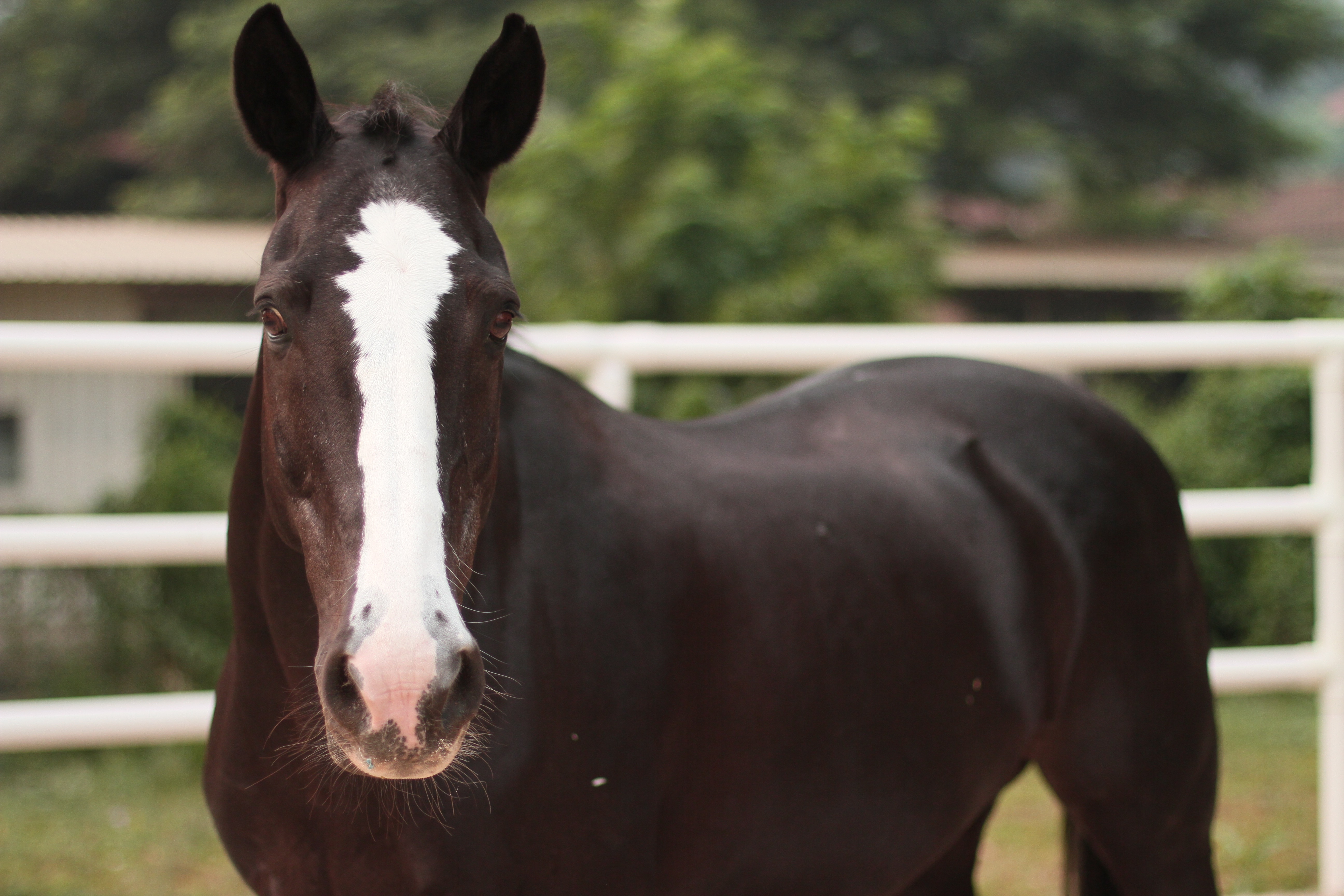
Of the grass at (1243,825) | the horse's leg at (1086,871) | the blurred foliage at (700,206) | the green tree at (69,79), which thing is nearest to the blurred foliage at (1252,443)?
the grass at (1243,825)

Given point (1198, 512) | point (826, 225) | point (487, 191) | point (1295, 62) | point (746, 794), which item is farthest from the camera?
point (1295, 62)

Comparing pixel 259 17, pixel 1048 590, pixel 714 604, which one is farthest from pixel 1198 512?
pixel 259 17

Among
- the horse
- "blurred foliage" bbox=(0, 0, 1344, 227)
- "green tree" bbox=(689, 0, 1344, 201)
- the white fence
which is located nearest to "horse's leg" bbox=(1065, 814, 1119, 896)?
the horse

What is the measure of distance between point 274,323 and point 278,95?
33 cm

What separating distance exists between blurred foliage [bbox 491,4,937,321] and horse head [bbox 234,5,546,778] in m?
5.18

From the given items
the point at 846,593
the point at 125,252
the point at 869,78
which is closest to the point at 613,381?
the point at 846,593

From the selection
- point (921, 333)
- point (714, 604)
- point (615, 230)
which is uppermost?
point (615, 230)

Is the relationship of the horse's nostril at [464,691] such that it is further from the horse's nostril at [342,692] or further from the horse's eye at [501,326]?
the horse's eye at [501,326]

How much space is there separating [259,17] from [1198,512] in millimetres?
2542

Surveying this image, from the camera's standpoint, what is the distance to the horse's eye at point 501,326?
1.42 metres

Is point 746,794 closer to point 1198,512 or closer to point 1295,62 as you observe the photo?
point 1198,512

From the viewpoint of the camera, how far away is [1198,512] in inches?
120

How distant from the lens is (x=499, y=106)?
5.32 ft

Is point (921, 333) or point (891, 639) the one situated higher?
point (921, 333)
